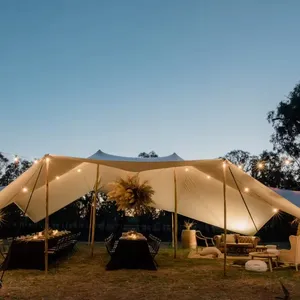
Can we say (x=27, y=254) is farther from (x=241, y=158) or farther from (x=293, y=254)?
(x=241, y=158)

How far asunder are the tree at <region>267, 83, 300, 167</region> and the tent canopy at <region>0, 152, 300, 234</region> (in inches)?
331

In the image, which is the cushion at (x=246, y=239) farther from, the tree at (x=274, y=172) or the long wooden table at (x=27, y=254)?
the tree at (x=274, y=172)

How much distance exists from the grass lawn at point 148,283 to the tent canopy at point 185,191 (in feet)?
5.51

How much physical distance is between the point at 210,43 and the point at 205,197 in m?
4.38

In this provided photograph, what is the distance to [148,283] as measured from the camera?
19.4 ft

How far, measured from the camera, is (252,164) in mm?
19641

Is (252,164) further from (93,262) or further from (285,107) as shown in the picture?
(93,262)

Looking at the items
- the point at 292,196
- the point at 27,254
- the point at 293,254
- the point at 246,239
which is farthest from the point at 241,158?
the point at 27,254

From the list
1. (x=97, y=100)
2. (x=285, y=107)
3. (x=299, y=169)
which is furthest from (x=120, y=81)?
(x=299, y=169)

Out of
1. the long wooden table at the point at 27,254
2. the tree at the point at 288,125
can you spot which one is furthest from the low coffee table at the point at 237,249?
the tree at the point at 288,125

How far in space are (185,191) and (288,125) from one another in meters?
9.46

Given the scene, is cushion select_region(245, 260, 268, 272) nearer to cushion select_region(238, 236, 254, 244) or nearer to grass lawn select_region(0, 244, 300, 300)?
grass lawn select_region(0, 244, 300, 300)

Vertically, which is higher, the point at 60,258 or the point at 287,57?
the point at 287,57

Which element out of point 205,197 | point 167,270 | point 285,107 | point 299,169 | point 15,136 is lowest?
point 167,270
